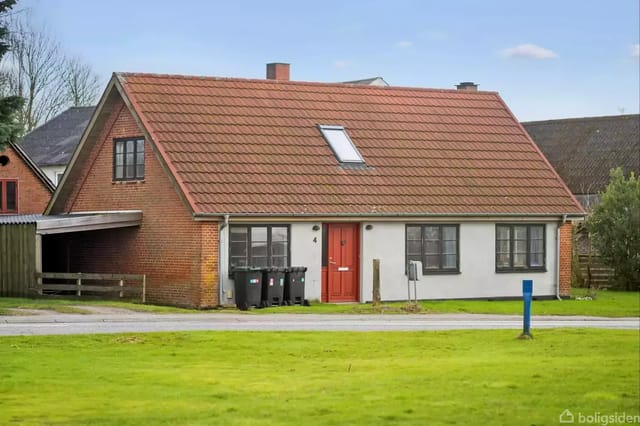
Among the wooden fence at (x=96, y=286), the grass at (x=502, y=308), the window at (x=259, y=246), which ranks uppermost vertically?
the window at (x=259, y=246)

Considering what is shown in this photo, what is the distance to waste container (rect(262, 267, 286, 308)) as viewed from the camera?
36688mm

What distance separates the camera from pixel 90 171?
42250 millimetres

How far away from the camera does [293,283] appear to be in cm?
3734

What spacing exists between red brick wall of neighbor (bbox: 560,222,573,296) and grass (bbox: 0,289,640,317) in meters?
0.51

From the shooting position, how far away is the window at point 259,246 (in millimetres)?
37250

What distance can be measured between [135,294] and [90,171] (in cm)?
540

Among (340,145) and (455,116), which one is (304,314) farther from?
(455,116)

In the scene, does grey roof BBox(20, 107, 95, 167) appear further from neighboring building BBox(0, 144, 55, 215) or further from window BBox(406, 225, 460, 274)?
window BBox(406, 225, 460, 274)

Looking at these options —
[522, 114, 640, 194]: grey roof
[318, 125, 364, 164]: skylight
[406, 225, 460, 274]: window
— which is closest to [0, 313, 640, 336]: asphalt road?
[406, 225, 460, 274]: window

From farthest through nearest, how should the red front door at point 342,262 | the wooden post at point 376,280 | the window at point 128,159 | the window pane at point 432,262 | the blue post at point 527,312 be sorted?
the window pane at point 432,262 → the window at point 128,159 → the red front door at point 342,262 → the wooden post at point 376,280 → the blue post at point 527,312

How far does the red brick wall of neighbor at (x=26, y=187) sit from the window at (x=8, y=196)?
0.73 feet

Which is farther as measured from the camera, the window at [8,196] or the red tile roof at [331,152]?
the window at [8,196]

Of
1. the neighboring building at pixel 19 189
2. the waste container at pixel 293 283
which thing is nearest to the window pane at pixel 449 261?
the waste container at pixel 293 283

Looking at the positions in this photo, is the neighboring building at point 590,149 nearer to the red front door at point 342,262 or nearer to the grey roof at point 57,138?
the grey roof at point 57,138
